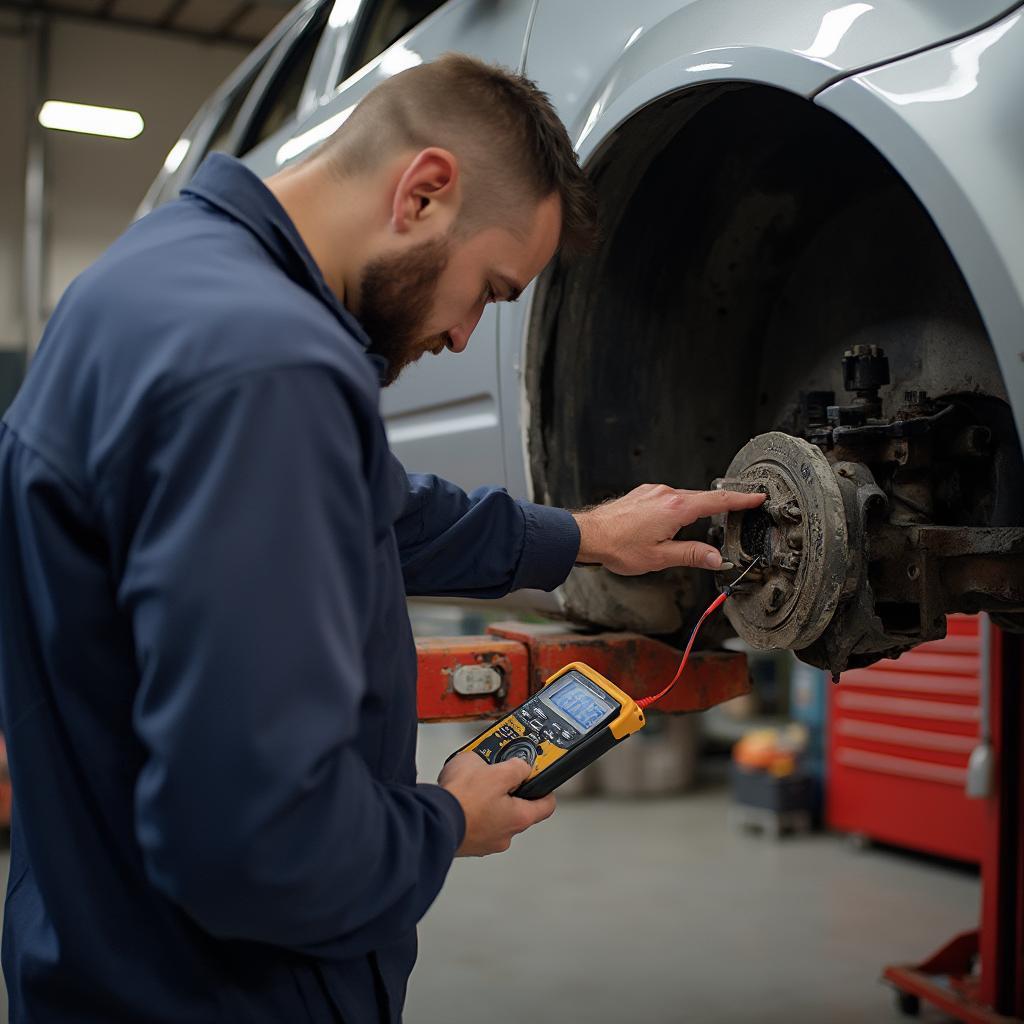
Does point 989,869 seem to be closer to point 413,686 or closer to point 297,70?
point 413,686

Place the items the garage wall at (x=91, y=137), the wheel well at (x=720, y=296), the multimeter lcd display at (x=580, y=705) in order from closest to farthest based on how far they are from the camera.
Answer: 1. the multimeter lcd display at (x=580, y=705)
2. the wheel well at (x=720, y=296)
3. the garage wall at (x=91, y=137)

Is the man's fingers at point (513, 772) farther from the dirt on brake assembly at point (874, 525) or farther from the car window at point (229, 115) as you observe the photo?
the car window at point (229, 115)

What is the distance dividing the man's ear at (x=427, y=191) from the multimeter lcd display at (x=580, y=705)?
0.49 metres

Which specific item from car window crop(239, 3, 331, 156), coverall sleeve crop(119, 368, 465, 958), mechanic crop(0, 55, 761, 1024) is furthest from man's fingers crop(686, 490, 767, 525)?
car window crop(239, 3, 331, 156)

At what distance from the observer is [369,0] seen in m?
2.46

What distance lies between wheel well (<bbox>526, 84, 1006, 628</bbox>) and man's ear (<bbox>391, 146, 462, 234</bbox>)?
0.58 meters

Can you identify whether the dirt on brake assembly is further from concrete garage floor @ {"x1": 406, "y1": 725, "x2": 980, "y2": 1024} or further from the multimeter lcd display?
concrete garage floor @ {"x1": 406, "y1": 725, "x2": 980, "y2": 1024}

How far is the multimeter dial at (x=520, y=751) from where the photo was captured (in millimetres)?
1049

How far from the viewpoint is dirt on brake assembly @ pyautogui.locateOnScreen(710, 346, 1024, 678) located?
1238 mm

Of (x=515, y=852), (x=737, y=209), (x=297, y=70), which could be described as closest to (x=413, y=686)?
(x=737, y=209)

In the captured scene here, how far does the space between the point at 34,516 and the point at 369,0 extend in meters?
2.06

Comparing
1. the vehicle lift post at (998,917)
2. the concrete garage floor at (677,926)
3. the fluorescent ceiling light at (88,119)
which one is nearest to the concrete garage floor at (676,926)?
the concrete garage floor at (677,926)

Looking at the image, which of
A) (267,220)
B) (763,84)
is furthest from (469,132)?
(763,84)

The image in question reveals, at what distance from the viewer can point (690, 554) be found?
136 centimetres
